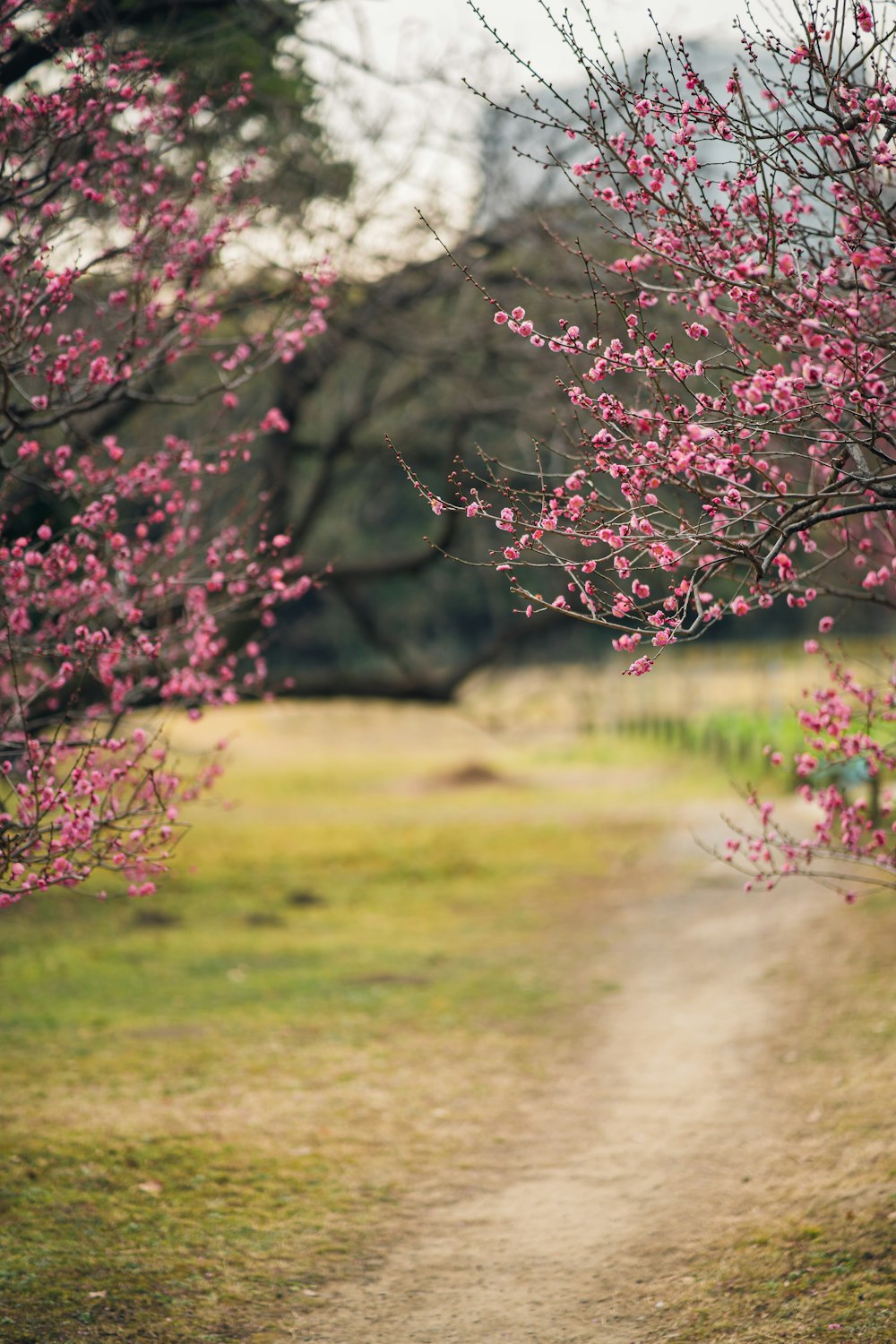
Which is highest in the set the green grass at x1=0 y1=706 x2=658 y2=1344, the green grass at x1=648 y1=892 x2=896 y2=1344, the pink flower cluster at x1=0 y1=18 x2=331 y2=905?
the pink flower cluster at x1=0 y1=18 x2=331 y2=905

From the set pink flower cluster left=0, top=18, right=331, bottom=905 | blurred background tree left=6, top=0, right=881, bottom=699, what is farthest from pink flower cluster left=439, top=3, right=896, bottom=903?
blurred background tree left=6, top=0, right=881, bottom=699

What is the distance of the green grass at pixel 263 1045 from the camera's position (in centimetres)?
573

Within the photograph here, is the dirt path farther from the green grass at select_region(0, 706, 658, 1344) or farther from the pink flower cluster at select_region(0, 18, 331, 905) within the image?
the pink flower cluster at select_region(0, 18, 331, 905)

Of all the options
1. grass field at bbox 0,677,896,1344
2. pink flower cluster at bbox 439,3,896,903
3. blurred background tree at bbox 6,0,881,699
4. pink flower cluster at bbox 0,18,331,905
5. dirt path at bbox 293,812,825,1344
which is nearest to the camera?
pink flower cluster at bbox 439,3,896,903

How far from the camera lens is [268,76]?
10.9m

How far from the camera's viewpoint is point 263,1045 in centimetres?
929

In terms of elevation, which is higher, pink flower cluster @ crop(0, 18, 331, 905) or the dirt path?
pink flower cluster @ crop(0, 18, 331, 905)

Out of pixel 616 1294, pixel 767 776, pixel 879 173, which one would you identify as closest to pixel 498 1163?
pixel 616 1294

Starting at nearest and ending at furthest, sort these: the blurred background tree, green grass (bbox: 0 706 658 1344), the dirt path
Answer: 1. the dirt path
2. green grass (bbox: 0 706 658 1344)
3. the blurred background tree

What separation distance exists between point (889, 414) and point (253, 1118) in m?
5.46

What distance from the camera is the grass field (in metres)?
5.62

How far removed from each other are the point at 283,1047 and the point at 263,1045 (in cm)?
15

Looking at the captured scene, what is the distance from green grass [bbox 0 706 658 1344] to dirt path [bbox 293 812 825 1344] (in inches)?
14.4

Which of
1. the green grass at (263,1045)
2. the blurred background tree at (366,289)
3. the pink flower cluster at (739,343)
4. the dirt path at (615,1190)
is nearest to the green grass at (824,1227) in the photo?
the dirt path at (615,1190)
